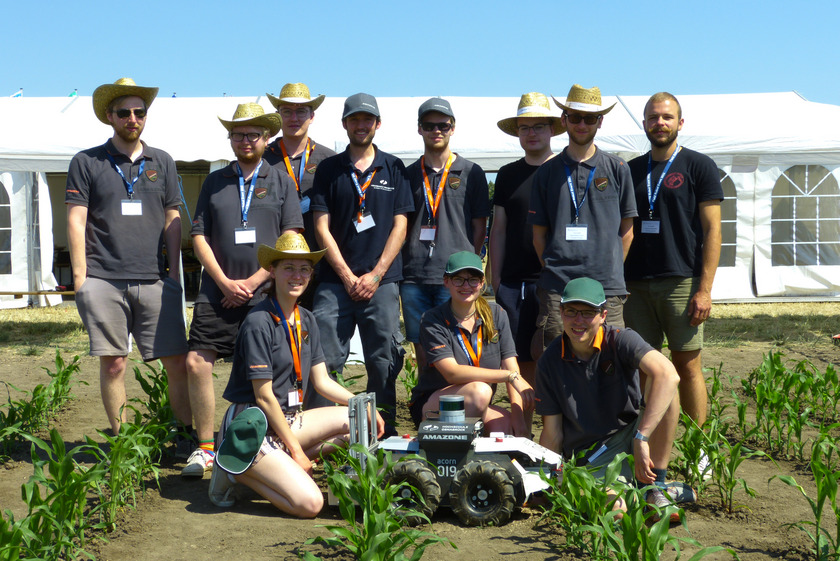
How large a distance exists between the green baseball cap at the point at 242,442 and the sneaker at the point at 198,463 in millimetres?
594

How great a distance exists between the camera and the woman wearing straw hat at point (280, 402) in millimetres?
3781

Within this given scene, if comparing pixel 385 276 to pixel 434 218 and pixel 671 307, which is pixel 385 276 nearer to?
pixel 434 218

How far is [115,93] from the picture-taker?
4500 mm

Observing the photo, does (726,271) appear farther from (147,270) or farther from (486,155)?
(147,270)

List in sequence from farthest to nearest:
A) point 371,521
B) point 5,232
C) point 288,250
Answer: point 5,232
point 288,250
point 371,521

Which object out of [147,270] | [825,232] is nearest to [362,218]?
Answer: [147,270]

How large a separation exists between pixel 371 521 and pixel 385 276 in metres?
1.98

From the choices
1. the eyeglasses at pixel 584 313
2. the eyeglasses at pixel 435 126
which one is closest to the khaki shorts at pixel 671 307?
the eyeglasses at pixel 584 313

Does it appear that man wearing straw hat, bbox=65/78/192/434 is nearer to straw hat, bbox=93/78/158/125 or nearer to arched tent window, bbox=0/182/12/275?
straw hat, bbox=93/78/158/125

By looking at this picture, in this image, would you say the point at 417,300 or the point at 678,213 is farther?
the point at 417,300

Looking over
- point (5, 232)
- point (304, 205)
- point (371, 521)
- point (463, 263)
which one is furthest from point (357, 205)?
point (5, 232)

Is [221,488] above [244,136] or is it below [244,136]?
below

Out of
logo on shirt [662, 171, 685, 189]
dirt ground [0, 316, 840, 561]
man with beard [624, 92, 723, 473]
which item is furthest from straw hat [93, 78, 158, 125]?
logo on shirt [662, 171, 685, 189]

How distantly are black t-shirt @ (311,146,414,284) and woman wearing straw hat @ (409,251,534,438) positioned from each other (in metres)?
0.62
